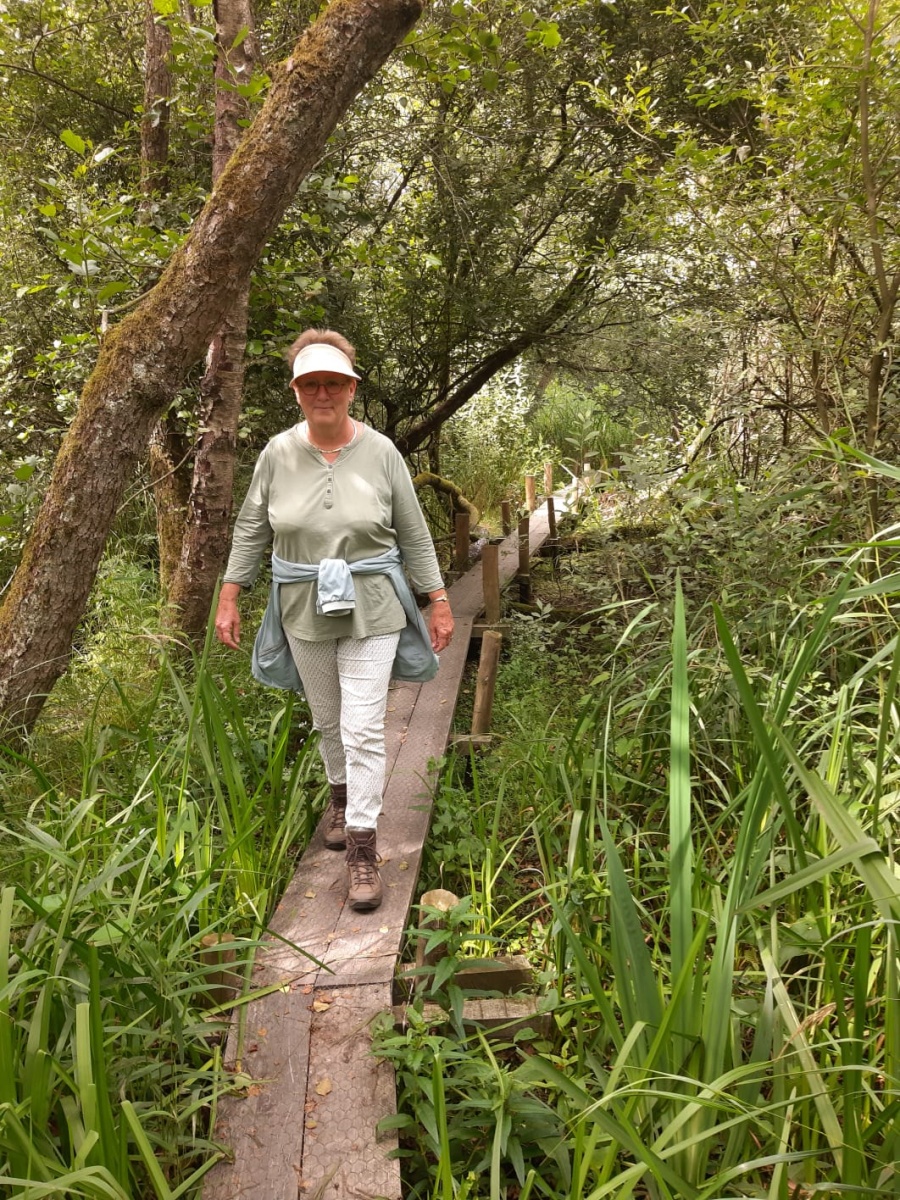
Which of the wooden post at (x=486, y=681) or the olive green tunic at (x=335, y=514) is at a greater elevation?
the olive green tunic at (x=335, y=514)

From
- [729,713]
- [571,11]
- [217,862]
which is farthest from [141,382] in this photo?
[571,11]

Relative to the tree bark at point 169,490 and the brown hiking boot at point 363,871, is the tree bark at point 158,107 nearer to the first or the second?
the tree bark at point 169,490

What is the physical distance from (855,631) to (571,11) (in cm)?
634

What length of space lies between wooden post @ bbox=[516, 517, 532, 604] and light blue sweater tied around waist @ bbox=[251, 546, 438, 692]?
16.2 ft

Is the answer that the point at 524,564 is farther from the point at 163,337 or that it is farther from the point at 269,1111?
the point at 269,1111

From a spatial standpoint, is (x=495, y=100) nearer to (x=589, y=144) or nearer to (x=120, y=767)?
(x=589, y=144)

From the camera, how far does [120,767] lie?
3.15 metres

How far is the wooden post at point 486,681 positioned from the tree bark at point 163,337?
1935mm

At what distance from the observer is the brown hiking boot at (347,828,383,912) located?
8.71 feet

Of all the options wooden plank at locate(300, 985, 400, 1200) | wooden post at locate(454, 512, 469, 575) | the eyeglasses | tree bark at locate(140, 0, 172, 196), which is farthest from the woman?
wooden post at locate(454, 512, 469, 575)

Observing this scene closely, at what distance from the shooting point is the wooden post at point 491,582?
5863mm

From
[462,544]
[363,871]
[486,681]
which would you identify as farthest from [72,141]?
[462,544]

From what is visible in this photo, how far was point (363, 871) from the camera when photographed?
270 cm

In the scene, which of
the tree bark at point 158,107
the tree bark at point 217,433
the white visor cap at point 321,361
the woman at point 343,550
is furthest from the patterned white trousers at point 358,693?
the tree bark at point 158,107
